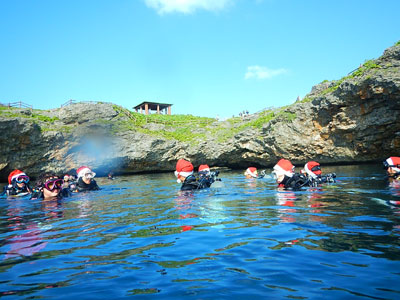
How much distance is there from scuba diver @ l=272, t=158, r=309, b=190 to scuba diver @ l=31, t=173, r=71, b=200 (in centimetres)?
752

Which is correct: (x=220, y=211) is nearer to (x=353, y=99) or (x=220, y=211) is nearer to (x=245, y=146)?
(x=353, y=99)

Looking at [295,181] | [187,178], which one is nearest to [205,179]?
[187,178]

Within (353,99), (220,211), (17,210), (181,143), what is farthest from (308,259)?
(181,143)

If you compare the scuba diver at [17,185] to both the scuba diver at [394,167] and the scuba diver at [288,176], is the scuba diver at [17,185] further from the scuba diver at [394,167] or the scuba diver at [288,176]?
the scuba diver at [394,167]

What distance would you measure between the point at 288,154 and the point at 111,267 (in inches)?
1118

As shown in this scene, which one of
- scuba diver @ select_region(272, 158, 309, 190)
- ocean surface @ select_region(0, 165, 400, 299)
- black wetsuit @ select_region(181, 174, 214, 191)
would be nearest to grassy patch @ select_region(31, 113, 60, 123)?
black wetsuit @ select_region(181, 174, 214, 191)

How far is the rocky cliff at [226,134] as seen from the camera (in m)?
23.4

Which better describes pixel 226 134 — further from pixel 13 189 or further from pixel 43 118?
pixel 13 189

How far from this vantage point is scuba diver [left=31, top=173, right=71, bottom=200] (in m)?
9.82

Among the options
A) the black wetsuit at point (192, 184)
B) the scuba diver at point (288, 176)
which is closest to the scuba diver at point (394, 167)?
the scuba diver at point (288, 176)

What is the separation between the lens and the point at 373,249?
3455 millimetres

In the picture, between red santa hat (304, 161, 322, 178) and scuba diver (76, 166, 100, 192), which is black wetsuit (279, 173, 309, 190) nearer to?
red santa hat (304, 161, 322, 178)

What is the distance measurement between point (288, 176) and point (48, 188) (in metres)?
8.26

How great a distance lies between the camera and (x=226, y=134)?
3431 centimetres
